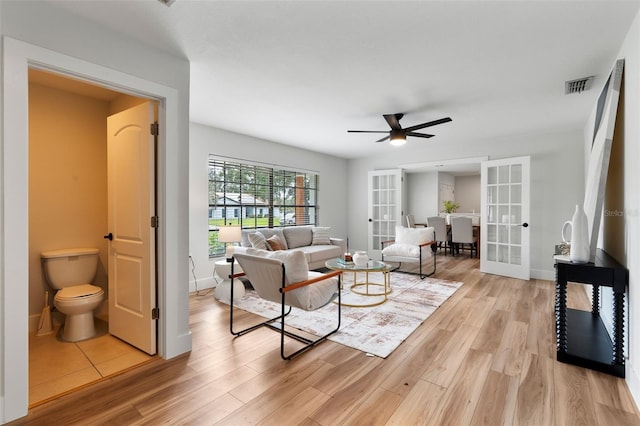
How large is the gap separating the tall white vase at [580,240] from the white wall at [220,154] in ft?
14.5

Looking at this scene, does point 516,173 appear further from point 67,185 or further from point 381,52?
point 67,185

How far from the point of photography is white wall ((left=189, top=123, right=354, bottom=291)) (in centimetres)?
451

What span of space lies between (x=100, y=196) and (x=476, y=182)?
1050cm

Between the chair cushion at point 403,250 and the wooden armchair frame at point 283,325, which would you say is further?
the chair cushion at point 403,250

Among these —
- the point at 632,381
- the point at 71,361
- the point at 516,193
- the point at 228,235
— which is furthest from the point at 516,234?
the point at 71,361

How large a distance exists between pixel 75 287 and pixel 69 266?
253 millimetres

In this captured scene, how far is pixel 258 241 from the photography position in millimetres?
4594

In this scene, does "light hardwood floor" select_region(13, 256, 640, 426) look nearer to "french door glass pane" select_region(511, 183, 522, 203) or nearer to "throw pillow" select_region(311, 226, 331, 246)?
"french door glass pane" select_region(511, 183, 522, 203)

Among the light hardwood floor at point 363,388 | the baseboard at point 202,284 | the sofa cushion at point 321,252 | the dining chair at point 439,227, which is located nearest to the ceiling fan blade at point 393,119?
the sofa cushion at point 321,252

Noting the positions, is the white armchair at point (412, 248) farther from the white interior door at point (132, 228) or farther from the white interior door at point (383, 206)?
the white interior door at point (132, 228)

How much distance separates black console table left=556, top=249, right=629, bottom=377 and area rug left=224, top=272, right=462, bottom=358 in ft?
4.00

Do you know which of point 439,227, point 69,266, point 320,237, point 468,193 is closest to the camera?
point 69,266

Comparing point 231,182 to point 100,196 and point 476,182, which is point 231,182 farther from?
point 476,182

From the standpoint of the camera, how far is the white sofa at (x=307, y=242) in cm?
476
